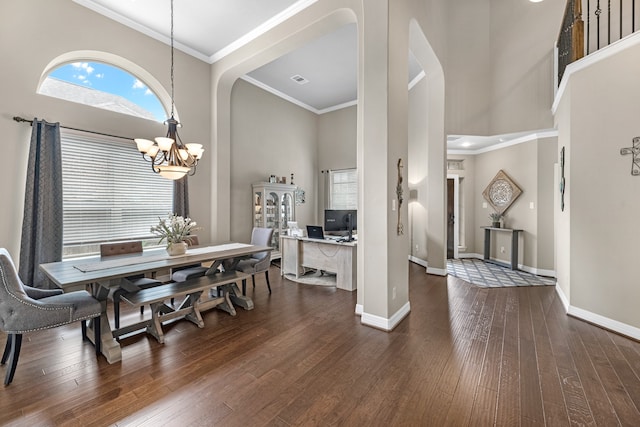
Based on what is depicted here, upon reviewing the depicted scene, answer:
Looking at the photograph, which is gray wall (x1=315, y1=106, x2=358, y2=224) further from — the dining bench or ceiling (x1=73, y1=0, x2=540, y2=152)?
the dining bench

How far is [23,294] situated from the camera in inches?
76.8

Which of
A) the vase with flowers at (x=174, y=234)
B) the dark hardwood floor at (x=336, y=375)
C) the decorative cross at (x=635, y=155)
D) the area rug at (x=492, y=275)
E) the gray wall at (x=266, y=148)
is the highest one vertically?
the gray wall at (x=266, y=148)

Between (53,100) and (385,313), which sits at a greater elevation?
(53,100)

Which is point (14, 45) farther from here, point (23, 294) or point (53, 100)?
point (23, 294)

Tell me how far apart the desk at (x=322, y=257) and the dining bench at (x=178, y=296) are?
1.41 meters

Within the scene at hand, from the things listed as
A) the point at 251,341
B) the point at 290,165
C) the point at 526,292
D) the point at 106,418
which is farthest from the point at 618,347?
the point at 290,165

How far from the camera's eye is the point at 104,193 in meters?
3.77

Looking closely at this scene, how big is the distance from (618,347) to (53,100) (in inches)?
265

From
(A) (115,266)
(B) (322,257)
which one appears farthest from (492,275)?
(A) (115,266)

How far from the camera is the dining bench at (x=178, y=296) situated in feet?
8.27

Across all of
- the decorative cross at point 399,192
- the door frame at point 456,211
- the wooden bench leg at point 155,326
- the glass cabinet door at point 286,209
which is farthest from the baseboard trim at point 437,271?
the wooden bench leg at point 155,326

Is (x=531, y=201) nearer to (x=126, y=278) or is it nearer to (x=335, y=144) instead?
(x=335, y=144)

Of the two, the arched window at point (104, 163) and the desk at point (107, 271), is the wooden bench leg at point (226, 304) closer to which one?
the desk at point (107, 271)

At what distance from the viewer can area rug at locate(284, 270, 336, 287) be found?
14.3 ft
